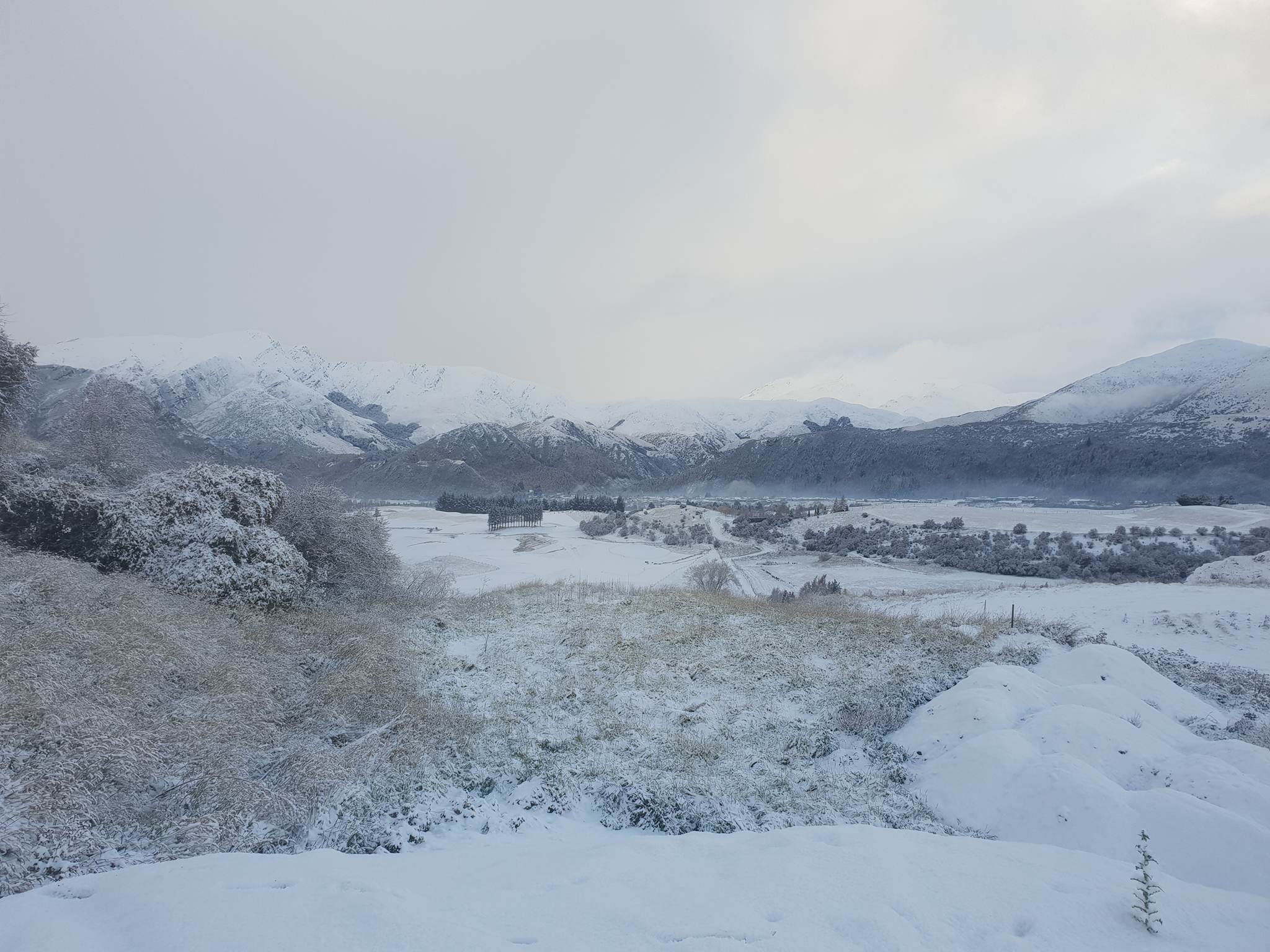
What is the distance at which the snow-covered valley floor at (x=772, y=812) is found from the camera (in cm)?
358

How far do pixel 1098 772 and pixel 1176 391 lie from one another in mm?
126749

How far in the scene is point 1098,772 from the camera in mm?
6121

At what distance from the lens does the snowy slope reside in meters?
81.5

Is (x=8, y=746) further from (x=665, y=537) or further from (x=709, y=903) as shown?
(x=665, y=537)

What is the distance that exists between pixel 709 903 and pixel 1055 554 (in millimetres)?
34543

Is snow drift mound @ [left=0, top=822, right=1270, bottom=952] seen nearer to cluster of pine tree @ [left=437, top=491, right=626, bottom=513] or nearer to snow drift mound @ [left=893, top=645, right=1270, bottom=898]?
snow drift mound @ [left=893, top=645, right=1270, bottom=898]

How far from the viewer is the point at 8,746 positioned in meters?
5.09

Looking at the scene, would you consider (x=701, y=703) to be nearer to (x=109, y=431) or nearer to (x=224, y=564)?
(x=224, y=564)

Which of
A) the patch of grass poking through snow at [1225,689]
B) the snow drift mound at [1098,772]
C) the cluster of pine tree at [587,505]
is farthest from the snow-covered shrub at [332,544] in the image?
the cluster of pine tree at [587,505]

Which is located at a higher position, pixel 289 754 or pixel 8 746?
pixel 8 746

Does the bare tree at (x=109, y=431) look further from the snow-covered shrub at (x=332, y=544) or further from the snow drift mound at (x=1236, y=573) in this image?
the snow drift mound at (x=1236, y=573)

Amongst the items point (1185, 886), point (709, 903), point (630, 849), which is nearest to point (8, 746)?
point (630, 849)

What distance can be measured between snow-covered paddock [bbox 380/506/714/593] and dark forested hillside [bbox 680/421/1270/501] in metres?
60.5

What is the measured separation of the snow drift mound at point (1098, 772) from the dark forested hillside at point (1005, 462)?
2836 inches
